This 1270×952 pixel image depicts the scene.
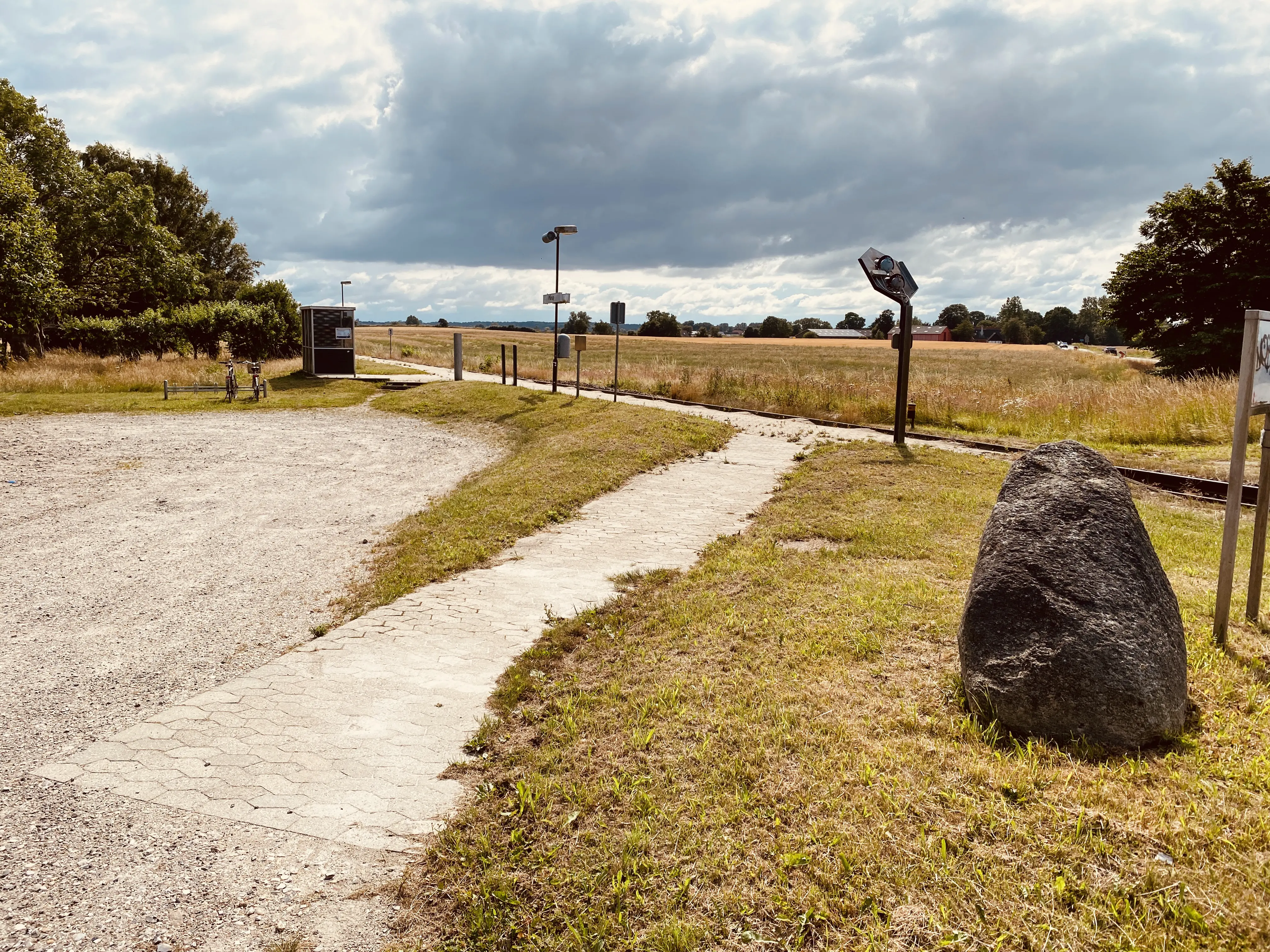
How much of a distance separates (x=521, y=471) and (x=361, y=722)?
7715mm

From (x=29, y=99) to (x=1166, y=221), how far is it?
51.7 meters

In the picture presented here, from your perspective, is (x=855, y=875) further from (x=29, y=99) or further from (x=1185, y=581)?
(x=29, y=99)

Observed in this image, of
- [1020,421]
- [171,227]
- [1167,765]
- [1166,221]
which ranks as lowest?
[1167,765]

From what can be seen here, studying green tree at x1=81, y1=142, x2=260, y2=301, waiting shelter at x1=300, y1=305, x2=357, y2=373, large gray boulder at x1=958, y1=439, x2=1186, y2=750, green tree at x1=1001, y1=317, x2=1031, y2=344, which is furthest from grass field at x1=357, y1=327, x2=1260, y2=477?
green tree at x1=1001, y1=317, x2=1031, y2=344

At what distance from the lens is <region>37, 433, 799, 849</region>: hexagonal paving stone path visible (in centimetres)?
345

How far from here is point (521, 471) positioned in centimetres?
A: 1174

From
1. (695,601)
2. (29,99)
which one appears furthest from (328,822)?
(29,99)

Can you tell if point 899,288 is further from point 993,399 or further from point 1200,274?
point 1200,274

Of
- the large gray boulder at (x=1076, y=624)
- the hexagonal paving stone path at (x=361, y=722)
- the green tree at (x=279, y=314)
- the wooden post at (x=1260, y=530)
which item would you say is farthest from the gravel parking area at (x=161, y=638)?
the green tree at (x=279, y=314)

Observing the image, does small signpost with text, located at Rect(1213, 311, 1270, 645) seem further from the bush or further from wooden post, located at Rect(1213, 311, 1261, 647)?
the bush

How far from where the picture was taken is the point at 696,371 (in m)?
27.1

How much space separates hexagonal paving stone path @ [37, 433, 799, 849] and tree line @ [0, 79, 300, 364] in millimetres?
30688

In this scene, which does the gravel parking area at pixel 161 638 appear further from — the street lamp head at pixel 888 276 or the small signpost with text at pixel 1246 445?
the street lamp head at pixel 888 276

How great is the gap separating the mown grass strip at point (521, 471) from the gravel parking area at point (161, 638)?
0.55 m
